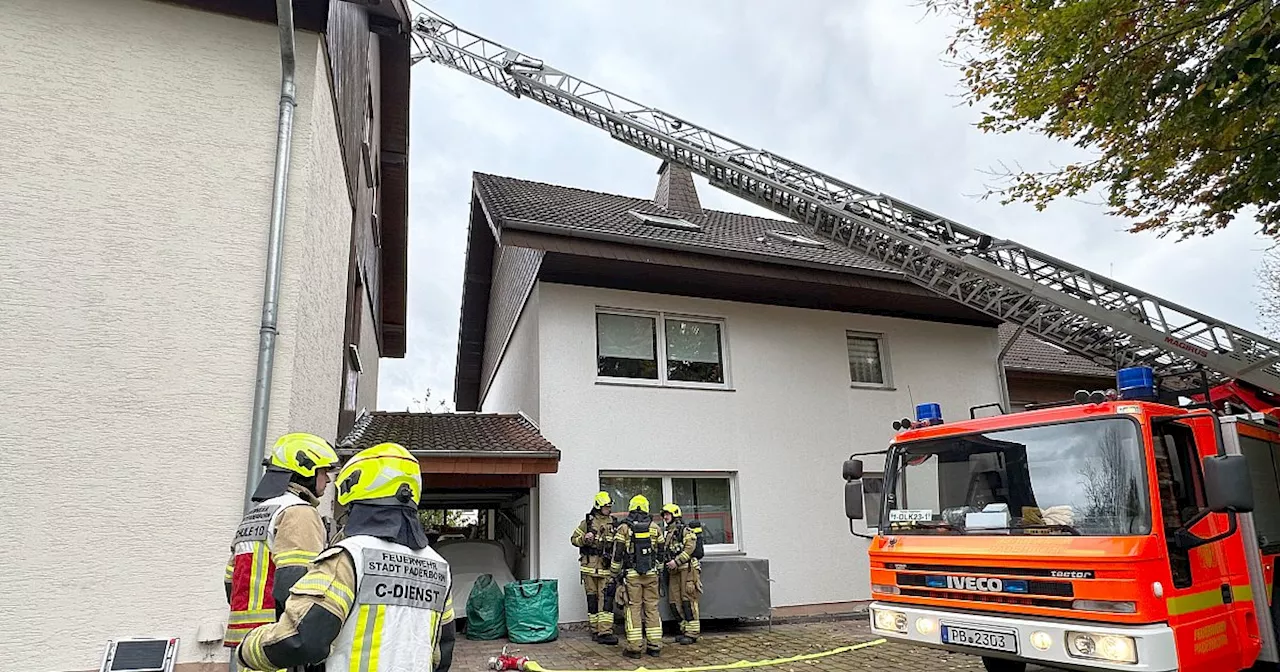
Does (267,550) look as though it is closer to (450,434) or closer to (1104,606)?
(1104,606)

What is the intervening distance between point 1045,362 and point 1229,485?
1281 centimetres

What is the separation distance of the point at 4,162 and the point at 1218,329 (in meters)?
12.0

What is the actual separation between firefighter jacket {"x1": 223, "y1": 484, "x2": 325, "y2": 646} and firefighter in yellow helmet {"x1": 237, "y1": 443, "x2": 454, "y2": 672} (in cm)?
68

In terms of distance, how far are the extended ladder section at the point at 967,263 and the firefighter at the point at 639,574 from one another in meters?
5.46

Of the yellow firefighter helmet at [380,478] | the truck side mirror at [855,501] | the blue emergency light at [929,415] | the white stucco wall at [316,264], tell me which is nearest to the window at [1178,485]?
the blue emergency light at [929,415]

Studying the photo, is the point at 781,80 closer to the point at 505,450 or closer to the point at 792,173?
the point at 792,173

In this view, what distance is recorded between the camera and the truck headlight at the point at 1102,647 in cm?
450

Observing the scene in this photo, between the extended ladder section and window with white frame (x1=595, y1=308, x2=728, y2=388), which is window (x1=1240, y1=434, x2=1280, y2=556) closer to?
the extended ladder section

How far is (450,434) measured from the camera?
10344 millimetres

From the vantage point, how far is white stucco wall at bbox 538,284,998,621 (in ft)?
35.7

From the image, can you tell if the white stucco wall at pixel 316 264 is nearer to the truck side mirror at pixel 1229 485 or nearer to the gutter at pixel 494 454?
the gutter at pixel 494 454

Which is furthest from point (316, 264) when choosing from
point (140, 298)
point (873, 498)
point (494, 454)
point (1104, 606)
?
point (1104, 606)

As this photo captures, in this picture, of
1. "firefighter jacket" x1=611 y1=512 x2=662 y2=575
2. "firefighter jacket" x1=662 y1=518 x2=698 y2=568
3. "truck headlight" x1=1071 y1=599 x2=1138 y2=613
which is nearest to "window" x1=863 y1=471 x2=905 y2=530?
"truck headlight" x1=1071 y1=599 x2=1138 y2=613

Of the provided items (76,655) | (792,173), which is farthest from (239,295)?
(792,173)
